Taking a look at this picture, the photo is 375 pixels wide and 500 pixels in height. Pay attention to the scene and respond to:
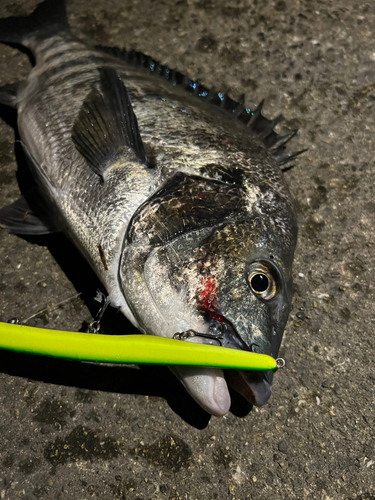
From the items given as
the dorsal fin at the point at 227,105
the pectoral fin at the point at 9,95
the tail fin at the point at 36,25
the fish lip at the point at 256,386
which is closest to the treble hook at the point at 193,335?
the fish lip at the point at 256,386

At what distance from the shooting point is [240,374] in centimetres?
178

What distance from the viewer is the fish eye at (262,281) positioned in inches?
70.9

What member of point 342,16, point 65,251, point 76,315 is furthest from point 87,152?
point 342,16

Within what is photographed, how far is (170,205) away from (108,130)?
0.60 m

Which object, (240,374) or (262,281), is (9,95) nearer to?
(262,281)

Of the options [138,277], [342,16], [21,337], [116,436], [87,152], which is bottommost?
[116,436]

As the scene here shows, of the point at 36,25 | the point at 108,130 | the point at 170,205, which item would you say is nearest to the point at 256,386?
the point at 170,205

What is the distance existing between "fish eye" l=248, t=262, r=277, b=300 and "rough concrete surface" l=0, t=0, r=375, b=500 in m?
0.68

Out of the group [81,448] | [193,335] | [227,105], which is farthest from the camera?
[227,105]

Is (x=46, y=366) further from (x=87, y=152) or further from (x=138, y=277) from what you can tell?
(x=87, y=152)

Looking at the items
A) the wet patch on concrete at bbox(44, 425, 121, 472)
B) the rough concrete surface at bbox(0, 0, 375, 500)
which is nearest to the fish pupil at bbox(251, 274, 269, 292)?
the rough concrete surface at bbox(0, 0, 375, 500)

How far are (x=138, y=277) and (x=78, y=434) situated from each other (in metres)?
0.94

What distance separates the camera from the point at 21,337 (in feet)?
5.79

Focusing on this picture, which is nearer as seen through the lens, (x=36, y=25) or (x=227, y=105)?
(x=227, y=105)
